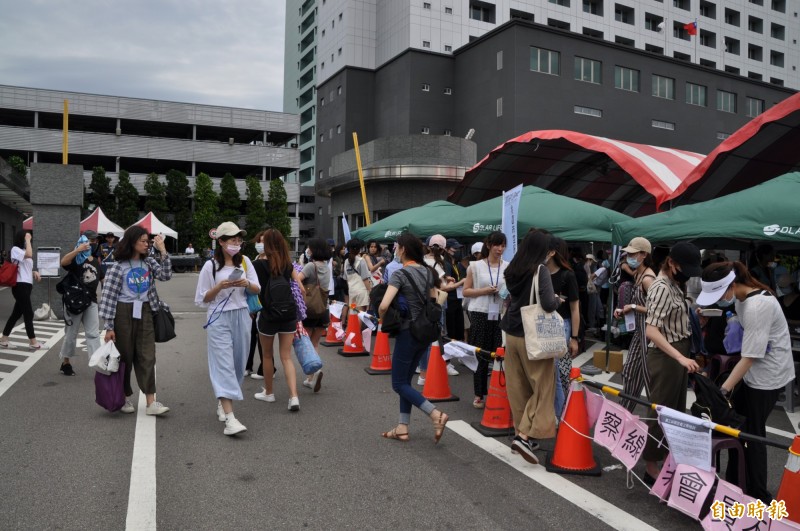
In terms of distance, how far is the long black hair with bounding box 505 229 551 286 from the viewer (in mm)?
4934

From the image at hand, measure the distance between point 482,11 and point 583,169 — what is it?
1397 inches

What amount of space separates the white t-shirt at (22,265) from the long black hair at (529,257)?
28.0 feet

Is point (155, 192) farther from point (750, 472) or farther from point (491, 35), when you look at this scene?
point (750, 472)

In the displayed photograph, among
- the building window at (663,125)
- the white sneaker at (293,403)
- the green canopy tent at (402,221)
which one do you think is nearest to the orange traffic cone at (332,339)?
the green canopy tent at (402,221)

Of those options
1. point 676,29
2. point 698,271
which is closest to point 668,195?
point 698,271

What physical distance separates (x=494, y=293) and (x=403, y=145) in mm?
20017

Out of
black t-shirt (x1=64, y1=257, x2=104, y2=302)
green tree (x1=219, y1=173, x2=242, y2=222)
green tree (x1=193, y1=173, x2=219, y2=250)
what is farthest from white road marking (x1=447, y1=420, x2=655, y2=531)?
green tree (x1=219, y1=173, x2=242, y2=222)

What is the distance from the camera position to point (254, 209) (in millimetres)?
51375

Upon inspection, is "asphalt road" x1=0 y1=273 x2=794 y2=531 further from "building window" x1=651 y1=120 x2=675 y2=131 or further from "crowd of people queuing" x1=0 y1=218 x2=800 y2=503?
"building window" x1=651 y1=120 x2=675 y2=131

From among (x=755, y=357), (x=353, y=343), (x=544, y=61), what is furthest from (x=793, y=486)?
(x=544, y=61)

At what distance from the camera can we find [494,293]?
6730mm

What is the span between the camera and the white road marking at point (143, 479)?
12.5ft

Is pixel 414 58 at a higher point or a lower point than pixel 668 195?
higher

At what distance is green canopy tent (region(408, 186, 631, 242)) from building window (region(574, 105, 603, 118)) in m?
32.4
